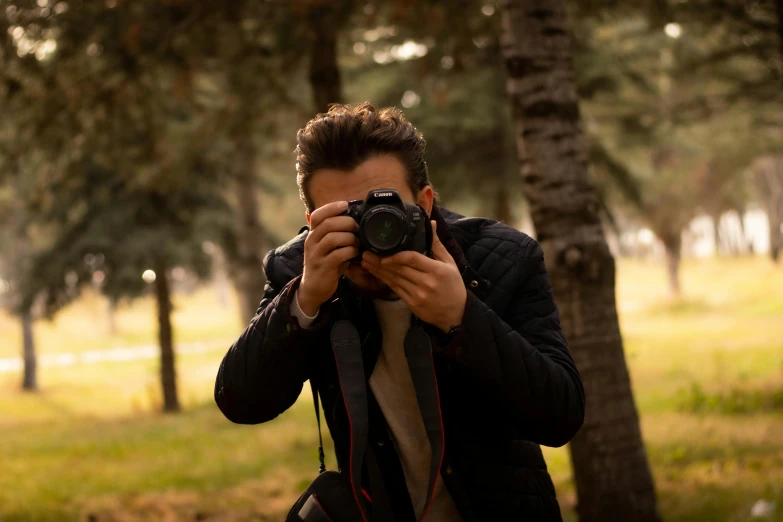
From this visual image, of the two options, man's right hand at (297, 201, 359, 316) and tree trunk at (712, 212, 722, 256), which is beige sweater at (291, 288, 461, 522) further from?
tree trunk at (712, 212, 722, 256)

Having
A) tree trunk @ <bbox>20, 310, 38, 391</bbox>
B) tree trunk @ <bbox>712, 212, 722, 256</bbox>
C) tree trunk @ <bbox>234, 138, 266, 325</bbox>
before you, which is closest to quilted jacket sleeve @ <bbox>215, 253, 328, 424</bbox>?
tree trunk @ <bbox>234, 138, 266, 325</bbox>

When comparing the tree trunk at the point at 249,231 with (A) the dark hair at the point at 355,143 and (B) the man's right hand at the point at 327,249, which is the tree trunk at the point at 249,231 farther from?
(B) the man's right hand at the point at 327,249

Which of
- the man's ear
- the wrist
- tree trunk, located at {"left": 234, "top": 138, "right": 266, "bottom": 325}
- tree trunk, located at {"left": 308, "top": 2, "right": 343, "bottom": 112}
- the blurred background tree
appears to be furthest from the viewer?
tree trunk, located at {"left": 234, "top": 138, "right": 266, "bottom": 325}

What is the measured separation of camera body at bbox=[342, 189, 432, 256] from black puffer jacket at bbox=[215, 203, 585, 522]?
0.17 metres

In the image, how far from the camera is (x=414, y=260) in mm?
1959

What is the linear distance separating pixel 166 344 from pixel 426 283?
→ 1258 cm

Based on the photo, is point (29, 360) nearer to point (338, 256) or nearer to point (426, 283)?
point (338, 256)

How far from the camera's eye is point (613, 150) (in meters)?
14.1

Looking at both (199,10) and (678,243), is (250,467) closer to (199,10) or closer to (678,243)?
(199,10)

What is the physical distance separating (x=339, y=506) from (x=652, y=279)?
155ft

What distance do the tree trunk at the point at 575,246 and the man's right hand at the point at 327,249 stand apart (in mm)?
2297

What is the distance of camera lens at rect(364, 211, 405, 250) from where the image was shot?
1.96 meters

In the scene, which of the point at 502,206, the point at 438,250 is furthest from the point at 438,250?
the point at 502,206

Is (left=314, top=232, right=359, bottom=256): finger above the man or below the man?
above
